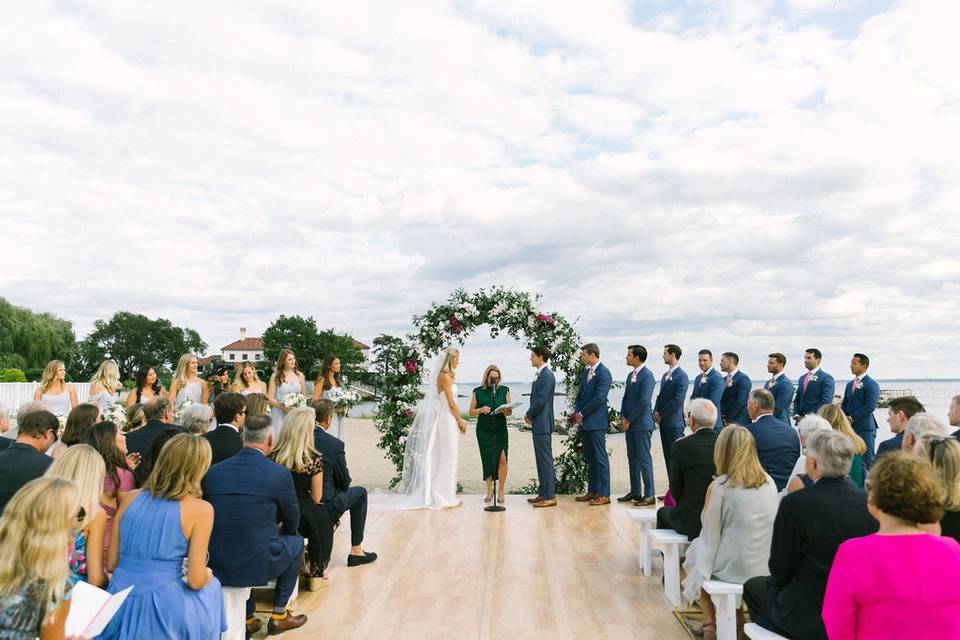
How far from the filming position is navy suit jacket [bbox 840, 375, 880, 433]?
8.66m

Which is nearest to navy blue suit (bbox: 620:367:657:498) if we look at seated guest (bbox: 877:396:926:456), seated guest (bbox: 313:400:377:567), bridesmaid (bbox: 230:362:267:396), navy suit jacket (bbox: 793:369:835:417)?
navy suit jacket (bbox: 793:369:835:417)

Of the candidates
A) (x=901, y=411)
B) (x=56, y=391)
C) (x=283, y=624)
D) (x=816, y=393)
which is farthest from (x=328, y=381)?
(x=816, y=393)

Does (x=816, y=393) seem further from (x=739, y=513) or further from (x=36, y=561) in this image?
(x=36, y=561)

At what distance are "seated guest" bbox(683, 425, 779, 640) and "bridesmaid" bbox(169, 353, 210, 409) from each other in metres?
6.06

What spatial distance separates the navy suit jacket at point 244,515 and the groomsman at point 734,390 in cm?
677

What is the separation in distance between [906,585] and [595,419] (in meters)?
6.48

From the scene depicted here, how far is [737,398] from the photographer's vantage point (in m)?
9.42

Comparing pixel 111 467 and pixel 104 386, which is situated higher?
pixel 104 386

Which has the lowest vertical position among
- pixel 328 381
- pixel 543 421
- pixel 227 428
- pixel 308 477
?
pixel 308 477

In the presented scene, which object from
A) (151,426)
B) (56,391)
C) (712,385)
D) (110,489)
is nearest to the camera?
(110,489)

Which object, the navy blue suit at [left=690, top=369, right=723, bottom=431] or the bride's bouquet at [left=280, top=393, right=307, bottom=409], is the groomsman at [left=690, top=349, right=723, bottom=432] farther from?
the bride's bouquet at [left=280, top=393, right=307, bottom=409]

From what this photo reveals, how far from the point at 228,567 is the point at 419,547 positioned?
115 inches

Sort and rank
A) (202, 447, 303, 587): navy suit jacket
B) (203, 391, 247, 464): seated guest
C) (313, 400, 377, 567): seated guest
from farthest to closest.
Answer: (313, 400, 377, 567): seated guest
(203, 391, 247, 464): seated guest
(202, 447, 303, 587): navy suit jacket

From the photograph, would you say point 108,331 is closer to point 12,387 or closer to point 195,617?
point 12,387
